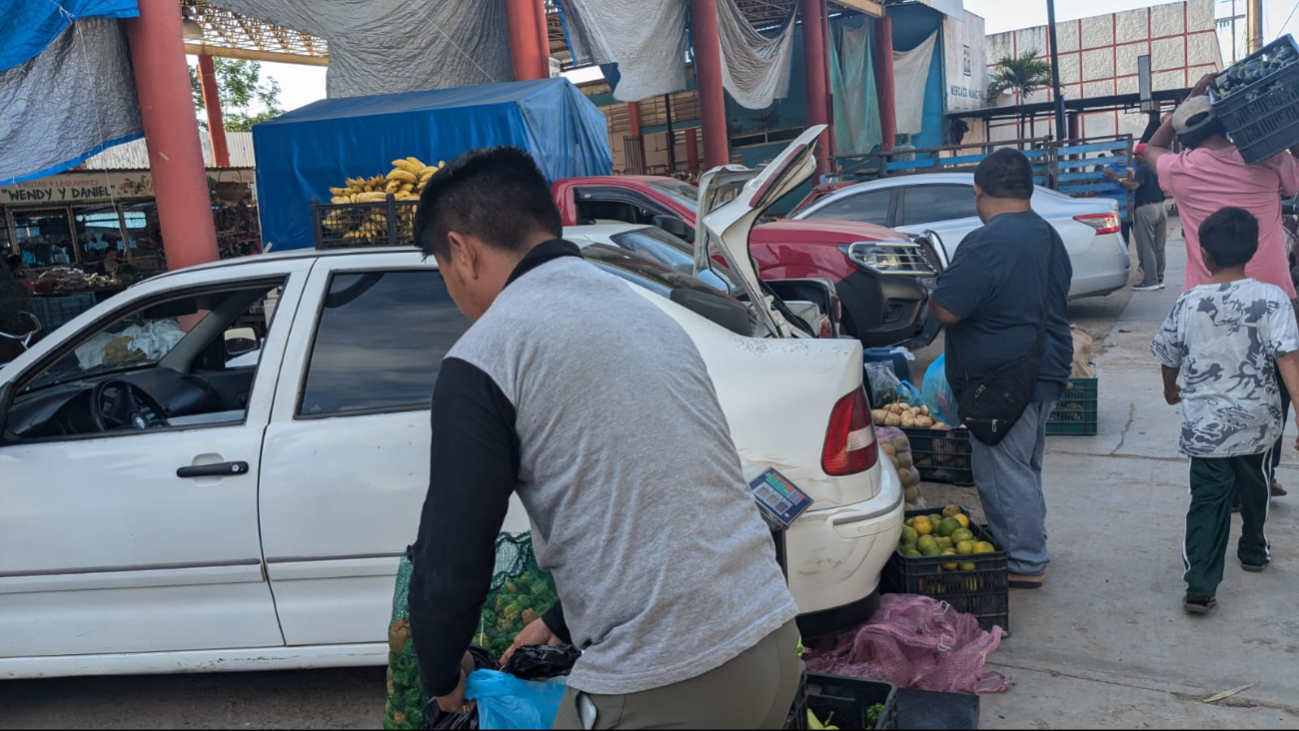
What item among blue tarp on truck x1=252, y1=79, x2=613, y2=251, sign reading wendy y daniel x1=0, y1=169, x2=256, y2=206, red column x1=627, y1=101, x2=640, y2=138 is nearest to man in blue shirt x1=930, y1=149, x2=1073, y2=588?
blue tarp on truck x1=252, y1=79, x2=613, y2=251

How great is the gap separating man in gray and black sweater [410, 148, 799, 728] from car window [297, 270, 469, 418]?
1777 millimetres

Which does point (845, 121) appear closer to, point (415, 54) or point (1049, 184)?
point (1049, 184)

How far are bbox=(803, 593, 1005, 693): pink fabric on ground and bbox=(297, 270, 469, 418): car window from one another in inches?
66.9

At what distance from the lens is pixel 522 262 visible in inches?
65.6

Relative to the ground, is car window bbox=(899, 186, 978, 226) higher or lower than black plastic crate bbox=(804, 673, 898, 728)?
higher

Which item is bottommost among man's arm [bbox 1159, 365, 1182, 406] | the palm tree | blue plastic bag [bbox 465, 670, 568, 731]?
man's arm [bbox 1159, 365, 1182, 406]

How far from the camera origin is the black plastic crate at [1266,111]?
15.0 ft

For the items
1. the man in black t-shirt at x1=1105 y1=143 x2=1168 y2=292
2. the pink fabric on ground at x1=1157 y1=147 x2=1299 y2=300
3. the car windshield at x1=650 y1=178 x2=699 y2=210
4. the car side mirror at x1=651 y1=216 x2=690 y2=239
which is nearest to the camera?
the pink fabric on ground at x1=1157 y1=147 x2=1299 y2=300

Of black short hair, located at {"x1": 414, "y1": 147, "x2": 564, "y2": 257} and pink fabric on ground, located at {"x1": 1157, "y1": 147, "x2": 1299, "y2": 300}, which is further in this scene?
pink fabric on ground, located at {"x1": 1157, "y1": 147, "x2": 1299, "y2": 300}

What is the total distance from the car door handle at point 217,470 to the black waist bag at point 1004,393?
278 centimetres

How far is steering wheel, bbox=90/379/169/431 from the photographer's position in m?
3.65

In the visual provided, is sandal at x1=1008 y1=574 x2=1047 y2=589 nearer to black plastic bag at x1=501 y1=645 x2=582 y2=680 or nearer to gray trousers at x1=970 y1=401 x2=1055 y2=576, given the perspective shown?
gray trousers at x1=970 y1=401 x2=1055 y2=576

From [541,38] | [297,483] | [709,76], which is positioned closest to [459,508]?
[297,483]

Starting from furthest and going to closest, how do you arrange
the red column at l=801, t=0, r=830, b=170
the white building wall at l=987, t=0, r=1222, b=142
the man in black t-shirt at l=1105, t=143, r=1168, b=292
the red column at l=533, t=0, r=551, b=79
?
the white building wall at l=987, t=0, r=1222, b=142 < the red column at l=801, t=0, r=830, b=170 < the red column at l=533, t=0, r=551, b=79 < the man in black t-shirt at l=1105, t=143, r=1168, b=292
